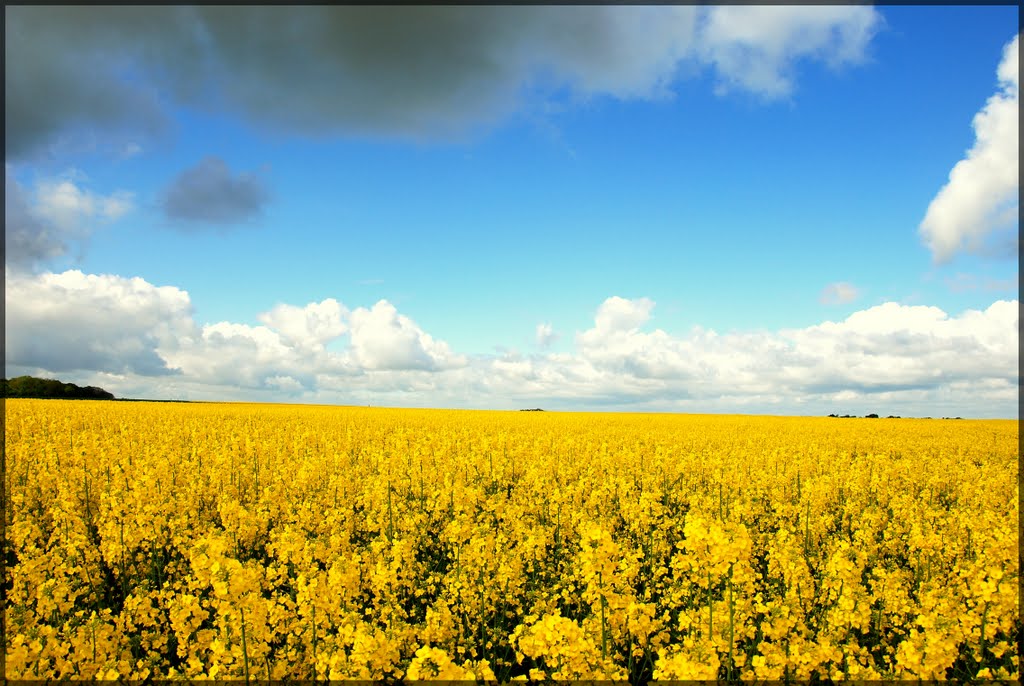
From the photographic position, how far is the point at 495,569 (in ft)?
23.9

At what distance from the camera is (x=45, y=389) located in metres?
71.8

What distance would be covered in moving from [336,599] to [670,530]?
23.5 ft

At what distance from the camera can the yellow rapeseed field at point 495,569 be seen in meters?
4.88

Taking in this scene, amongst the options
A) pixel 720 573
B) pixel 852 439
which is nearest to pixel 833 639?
pixel 720 573

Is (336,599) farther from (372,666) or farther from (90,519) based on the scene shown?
(90,519)

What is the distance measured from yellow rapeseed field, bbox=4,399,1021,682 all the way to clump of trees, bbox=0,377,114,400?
73115mm

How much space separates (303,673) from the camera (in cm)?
502

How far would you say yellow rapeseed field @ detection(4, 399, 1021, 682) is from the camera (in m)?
4.88

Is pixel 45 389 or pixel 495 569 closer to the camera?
pixel 495 569

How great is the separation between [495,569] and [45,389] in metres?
89.5

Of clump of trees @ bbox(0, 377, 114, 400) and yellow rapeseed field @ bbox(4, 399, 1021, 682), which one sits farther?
clump of trees @ bbox(0, 377, 114, 400)

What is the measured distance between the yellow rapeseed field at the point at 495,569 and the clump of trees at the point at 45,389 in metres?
73.1

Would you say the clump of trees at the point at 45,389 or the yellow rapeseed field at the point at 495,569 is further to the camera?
the clump of trees at the point at 45,389

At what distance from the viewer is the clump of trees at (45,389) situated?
69.8 metres
